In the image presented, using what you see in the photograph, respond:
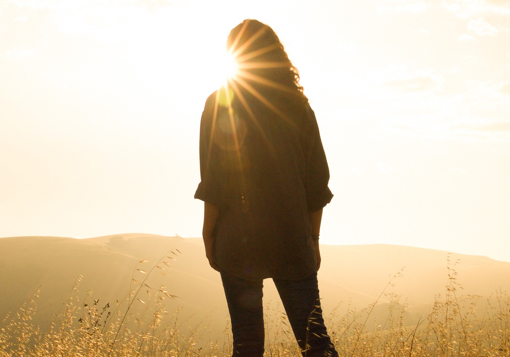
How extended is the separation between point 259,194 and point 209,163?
0.31m

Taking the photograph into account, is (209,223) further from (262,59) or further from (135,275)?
(135,275)

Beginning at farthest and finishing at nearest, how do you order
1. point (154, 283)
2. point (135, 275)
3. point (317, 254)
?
point (135, 275)
point (154, 283)
point (317, 254)

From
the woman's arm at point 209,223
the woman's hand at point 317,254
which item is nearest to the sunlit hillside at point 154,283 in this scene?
the woman's hand at point 317,254

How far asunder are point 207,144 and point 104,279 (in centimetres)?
6232

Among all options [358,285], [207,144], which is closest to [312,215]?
[207,144]

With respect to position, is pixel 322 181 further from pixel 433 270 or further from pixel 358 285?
pixel 433 270

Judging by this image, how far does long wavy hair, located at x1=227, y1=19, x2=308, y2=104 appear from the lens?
2197 mm

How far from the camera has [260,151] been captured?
210 cm

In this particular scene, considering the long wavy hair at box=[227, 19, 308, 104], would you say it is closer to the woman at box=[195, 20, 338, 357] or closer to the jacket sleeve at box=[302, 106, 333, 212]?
the woman at box=[195, 20, 338, 357]

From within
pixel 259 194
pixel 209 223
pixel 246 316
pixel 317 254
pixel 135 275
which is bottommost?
pixel 135 275

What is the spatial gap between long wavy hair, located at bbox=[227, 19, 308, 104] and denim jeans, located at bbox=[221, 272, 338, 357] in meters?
0.94

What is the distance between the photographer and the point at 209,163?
7.07 ft

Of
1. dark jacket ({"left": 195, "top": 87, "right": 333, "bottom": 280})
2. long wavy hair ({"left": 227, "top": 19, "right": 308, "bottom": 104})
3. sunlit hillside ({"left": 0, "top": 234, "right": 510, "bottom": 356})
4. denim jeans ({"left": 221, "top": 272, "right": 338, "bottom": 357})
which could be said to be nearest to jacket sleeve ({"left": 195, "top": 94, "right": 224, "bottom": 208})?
dark jacket ({"left": 195, "top": 87, "right": 333, "bottom": 280})

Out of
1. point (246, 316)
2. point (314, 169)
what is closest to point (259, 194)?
point (314, 169)
